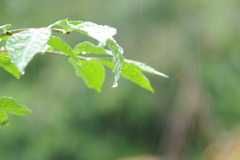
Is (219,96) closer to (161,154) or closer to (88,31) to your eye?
(161,154)

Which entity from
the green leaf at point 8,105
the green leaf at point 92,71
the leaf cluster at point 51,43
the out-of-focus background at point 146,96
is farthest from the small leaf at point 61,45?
the out-of-focus background at point 146,96

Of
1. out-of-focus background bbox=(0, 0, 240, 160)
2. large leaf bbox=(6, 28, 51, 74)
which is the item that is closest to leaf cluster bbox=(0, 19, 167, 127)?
large leaf bbox=(6, 28, 51, 74)

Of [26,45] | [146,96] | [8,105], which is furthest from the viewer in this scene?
[146,96]

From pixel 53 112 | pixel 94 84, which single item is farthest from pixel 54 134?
pixel 94 84

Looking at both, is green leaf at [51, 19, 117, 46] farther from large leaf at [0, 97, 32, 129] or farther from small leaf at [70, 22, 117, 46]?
large leaf at [0, 97, 32, 129]

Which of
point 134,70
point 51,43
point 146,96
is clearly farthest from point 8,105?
point 146,96

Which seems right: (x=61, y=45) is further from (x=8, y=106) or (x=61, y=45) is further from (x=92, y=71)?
(x=92, y=71)
